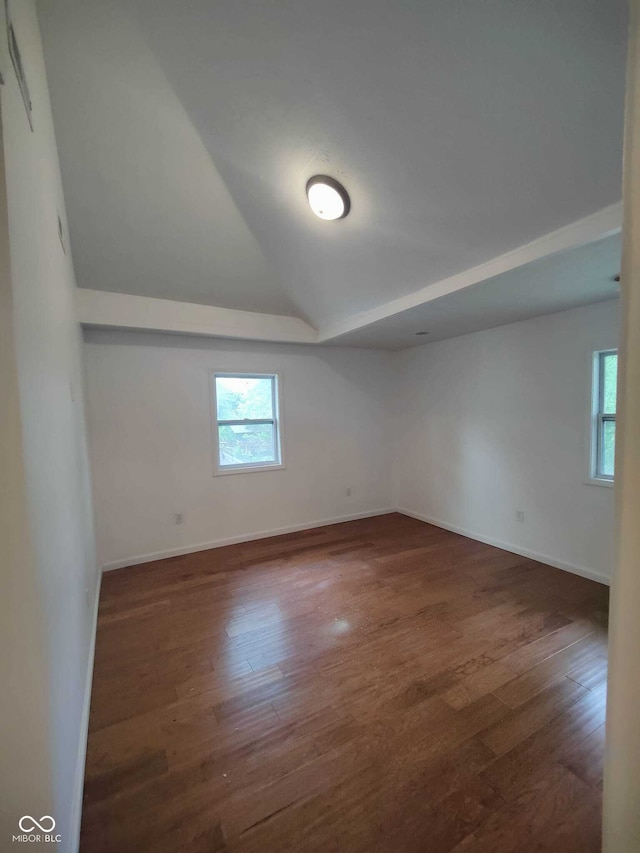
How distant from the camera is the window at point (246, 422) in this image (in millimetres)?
3893

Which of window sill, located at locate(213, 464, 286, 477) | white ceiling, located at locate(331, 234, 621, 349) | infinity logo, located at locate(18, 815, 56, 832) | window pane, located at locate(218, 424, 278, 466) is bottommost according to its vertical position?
infinity logo, located at locate(18, 815, 56, 832)

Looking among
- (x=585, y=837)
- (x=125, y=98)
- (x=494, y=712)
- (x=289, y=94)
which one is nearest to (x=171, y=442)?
(x=125, y=98)

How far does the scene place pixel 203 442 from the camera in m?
3.76

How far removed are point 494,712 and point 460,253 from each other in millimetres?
2558

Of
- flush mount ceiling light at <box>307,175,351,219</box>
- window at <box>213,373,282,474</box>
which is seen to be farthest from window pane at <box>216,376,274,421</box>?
flush mount ceiling light at <box>307,175,351,219</box>

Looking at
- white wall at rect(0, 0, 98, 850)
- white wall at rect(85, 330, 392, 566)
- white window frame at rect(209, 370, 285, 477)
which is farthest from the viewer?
white window frame at rect(209, 370, 285, 477)

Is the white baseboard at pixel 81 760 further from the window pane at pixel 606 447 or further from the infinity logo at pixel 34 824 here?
the window pane at pixel 606 447

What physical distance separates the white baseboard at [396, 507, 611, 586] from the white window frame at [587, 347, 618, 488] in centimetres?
77

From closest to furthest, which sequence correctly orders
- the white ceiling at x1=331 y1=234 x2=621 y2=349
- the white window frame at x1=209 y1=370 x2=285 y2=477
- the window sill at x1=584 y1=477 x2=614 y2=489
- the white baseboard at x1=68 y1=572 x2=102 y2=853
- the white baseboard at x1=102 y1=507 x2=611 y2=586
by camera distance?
the white baseboard at x1=68 y1=572 x2=102 y2=853 < the white ceiling at x1=331 y1=234 x2=621 y2=349 < the window sill at x1=584 y1=477 x2=614 y2=489 < the white baseboard at x1=102 y1=507 x2=611 y2=586 < the white window frame at x1=209 y1=370 x2=285 y2=477

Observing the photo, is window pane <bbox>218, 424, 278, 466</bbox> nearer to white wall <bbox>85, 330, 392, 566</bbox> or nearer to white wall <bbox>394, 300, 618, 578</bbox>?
white wall <bbox>85, 330, 392, 566</bbox>

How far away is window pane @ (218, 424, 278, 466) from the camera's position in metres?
3.93

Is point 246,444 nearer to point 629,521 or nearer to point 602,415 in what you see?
point 602,415

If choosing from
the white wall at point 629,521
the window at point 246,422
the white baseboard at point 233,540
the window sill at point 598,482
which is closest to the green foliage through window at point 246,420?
the window at point 246,422

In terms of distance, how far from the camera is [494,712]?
1.69 m
